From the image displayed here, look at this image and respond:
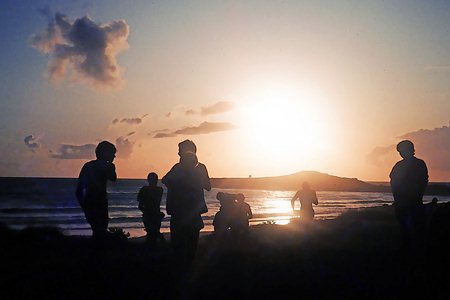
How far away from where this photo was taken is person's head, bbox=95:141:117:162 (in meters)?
7.10

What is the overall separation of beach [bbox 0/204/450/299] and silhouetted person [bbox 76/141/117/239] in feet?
0.99

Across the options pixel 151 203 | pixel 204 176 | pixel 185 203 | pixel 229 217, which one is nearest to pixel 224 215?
pixel 229 217

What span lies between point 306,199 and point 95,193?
11.5 metres

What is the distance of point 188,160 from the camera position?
22.7 ft

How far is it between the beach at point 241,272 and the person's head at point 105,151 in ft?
4.12

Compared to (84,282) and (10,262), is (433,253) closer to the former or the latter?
(84,282)

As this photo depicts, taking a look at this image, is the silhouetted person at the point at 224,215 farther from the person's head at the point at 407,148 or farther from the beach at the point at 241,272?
the person's head at the point at 407,148

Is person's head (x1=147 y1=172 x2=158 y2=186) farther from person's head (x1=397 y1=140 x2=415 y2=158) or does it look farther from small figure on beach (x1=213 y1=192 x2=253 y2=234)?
person's head (x1=397 y1=140 x2=415 y2=158)

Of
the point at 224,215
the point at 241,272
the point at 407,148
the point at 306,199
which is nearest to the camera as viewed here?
the point at 241,272

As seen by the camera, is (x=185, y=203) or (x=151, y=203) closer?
(x=185, y=203)

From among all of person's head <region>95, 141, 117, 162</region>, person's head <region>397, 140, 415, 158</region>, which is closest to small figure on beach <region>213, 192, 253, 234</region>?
person's head <region>397, 140, 415, 158</region>

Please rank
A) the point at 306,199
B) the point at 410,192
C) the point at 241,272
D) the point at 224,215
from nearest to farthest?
the point at 241,272 < the point at 410,192 < the point at 224,215 < the point at 306,199

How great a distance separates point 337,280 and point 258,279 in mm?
1147

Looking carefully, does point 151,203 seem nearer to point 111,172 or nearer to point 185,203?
point 111,172
